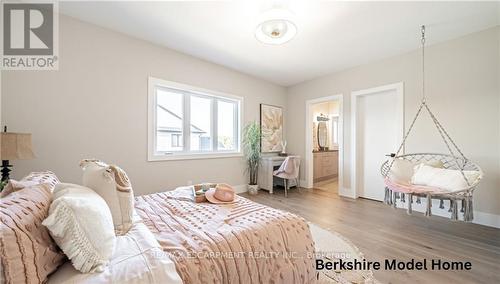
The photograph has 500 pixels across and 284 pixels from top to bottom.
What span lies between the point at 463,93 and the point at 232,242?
12.2 ft

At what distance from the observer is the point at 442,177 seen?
97.0 inches

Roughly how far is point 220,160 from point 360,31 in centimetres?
306

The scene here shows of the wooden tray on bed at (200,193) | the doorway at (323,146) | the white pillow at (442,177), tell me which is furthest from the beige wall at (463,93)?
the wooden tray on bed at (200,193)

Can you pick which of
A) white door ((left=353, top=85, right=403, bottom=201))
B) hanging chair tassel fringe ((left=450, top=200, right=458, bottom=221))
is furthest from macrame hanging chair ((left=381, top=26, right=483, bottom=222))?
white door ((left=353, top=85, right=403, bottom=201))

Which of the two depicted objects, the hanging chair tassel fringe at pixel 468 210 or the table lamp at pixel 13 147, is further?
the hanging chair tassel fringe at pixel 468 210

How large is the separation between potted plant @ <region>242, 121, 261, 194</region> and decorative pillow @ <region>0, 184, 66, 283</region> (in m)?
3.48

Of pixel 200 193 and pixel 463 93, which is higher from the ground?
pixel 463 93

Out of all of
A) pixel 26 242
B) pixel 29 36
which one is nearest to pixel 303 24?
pixel 26 242

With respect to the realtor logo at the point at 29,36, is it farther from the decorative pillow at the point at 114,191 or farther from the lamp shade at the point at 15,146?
the decorative pillow at the point at 114,191

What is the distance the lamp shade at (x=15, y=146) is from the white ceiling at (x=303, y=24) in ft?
5.12

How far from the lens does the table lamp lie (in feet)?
5.54

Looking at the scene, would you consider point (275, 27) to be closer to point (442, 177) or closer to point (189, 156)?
point (189, 156)

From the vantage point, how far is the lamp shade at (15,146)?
169 cm

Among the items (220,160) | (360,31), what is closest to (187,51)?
(220,160)
